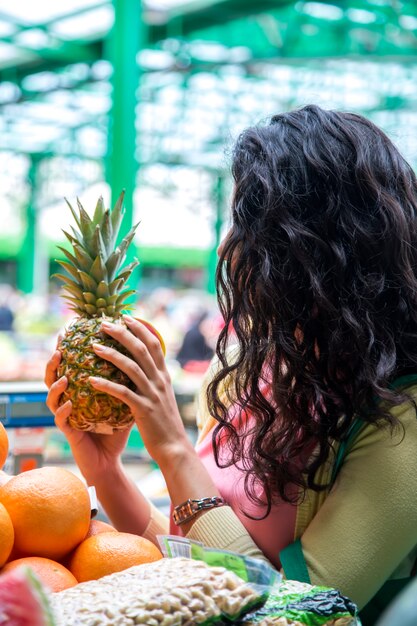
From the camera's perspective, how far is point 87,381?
61.2 inches

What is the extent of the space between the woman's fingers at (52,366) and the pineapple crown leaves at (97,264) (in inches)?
5.1

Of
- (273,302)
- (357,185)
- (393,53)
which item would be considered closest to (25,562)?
(273,302)

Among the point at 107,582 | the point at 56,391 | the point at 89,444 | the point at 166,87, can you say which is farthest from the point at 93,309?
the point at 166,87

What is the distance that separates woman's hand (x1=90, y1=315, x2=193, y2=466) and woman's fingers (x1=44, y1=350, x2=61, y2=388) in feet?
0.47

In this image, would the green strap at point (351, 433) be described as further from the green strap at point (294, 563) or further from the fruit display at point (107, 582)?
the fruit display at point (107, 582)

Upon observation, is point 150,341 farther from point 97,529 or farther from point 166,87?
point 166,87

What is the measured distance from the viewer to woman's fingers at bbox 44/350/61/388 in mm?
1624

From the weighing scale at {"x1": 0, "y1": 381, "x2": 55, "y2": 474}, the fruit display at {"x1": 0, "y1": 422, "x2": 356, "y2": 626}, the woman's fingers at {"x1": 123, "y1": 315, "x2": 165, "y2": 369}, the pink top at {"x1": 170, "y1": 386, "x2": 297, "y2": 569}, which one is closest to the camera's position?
the fruit display at {"x1": 0, "y1": 422, "x2": 356, "y2": 626}

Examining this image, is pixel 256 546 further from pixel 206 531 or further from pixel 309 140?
pixel 309 140

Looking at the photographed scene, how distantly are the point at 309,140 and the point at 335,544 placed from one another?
2.48 ft

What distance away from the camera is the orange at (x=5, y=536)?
115 cm

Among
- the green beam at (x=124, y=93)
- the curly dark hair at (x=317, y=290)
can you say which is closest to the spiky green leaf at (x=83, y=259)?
the curly dark hair at (x=317, y=290)

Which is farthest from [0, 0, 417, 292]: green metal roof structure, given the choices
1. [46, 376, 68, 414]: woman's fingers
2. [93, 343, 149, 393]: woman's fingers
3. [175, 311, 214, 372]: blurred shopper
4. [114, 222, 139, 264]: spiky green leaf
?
[175, 311, 214, 372]: blurred shopper

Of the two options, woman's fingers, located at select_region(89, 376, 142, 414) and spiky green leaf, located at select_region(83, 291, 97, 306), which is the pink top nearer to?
woman's fingers, located at select_region(89, 376, 142, 414)
